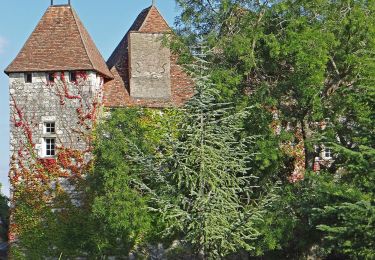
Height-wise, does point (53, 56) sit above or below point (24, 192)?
above

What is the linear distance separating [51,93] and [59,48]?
174cm

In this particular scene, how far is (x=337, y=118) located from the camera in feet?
75.2

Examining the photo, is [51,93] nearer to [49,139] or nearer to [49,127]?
[49,127]

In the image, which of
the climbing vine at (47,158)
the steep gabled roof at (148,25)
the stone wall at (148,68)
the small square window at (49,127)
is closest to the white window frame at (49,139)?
the small square window at (49,127)

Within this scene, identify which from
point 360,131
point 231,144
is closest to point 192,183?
point 231,144

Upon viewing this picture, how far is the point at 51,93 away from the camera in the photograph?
29062 mm

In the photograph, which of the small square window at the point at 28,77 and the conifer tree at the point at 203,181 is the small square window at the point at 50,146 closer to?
the small square window at the point at 28,77

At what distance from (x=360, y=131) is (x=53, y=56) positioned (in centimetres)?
1587

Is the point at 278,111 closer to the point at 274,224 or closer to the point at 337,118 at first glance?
the point at 337,118

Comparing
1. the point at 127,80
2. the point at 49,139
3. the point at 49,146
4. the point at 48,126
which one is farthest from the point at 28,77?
the point at 127,80

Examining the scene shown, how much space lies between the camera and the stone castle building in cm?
2891

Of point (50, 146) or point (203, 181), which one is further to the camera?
point (50, 146)

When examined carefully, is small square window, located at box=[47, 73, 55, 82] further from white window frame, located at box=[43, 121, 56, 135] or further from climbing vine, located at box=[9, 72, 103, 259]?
white window frame, located at box=[43, 121, 56, 135]

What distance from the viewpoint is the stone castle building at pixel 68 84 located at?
2891cm
